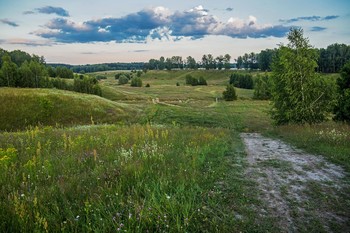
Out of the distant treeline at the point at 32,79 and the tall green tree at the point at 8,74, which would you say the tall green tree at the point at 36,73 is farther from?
the tall green tree at the point at 8,74

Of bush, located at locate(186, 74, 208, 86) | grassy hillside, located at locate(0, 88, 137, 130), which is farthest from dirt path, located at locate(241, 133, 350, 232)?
bush, located at locate(186, 74, 208, 86)

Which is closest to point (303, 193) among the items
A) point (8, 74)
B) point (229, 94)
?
point (229, 94)

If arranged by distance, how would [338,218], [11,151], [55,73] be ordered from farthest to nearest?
[55,73] → [11,151] → [338,218]

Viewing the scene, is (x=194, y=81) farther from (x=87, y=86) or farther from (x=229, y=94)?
(x=87, y=86)

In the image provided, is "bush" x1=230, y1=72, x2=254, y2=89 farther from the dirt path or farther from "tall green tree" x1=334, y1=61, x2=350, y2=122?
the dirt path

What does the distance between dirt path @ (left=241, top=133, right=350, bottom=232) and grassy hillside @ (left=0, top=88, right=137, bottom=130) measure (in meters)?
33.6

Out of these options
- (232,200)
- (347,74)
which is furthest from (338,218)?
(347,74)

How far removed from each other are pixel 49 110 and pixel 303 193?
1634 inches

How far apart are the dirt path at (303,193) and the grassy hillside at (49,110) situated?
33.6 m

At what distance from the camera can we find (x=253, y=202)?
232 inches

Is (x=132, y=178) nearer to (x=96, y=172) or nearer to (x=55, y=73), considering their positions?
(x=96, y=172)

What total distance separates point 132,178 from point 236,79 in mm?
163409

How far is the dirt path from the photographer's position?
17.1 ft

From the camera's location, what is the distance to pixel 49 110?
40.6 meters
